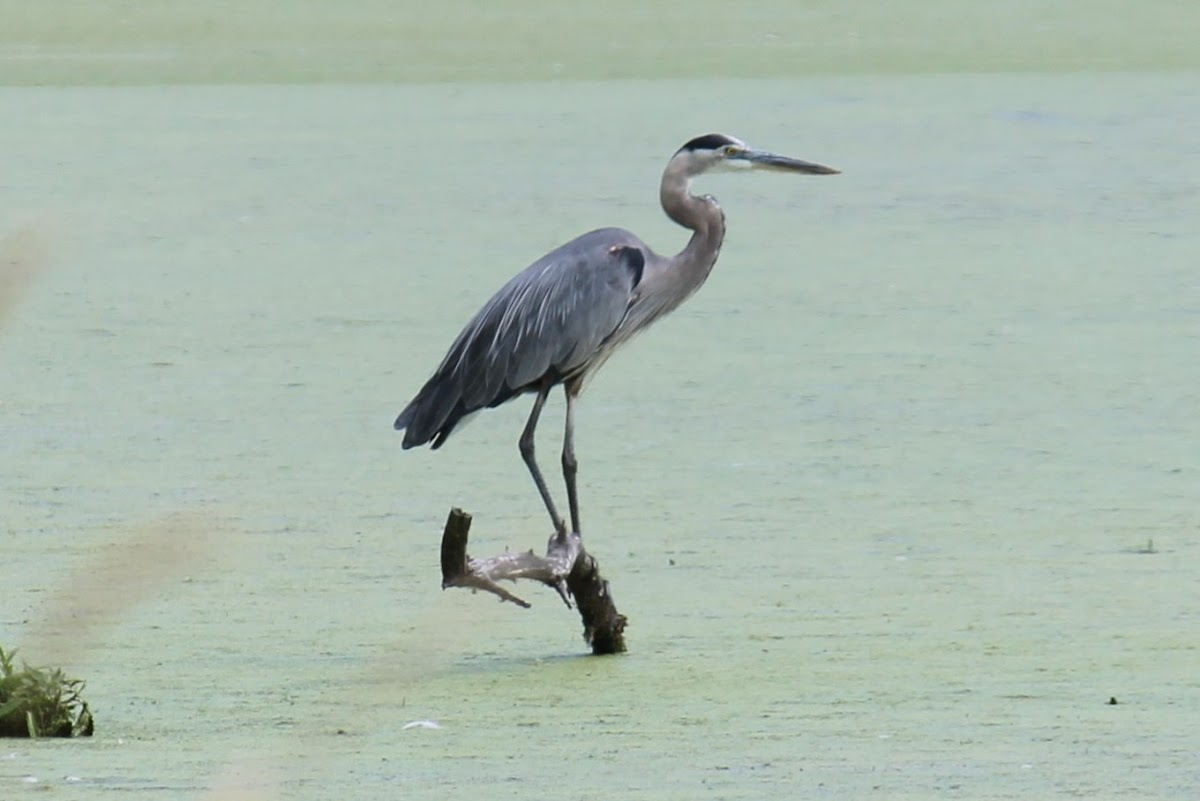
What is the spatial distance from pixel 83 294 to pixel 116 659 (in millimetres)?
2937

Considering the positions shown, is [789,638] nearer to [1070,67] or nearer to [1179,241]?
[1179,241]

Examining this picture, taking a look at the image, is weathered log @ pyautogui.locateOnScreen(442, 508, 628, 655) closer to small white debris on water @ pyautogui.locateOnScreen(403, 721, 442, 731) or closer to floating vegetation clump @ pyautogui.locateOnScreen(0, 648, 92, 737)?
small white debris on water @ pyautogui.locateOnScreen(403, 721, 442, 731)

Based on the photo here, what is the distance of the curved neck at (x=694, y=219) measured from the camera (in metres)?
3.62

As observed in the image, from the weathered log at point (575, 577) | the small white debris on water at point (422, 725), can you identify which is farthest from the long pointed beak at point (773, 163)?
the small white debris on water at point (422, 725)

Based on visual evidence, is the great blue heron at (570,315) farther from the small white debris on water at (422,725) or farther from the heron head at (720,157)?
the small white debris on water at (422,725)

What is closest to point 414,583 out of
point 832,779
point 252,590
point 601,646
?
point 252,590

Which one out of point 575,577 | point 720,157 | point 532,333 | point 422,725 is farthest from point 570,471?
point 422,725

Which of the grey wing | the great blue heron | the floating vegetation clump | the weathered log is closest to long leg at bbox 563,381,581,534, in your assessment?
the great blue heron

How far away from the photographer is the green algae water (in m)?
2.57

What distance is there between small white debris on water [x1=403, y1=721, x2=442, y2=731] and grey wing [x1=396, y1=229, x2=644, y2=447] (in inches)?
29.1

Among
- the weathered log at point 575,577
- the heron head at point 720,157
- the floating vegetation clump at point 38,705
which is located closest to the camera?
the floating vegetation clump at point 38,705

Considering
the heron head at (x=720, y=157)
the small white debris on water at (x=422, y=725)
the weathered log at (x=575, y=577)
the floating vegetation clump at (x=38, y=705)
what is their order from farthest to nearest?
the heron head at (x=720, y=157), the weathered log at (x=575, y=577), the small white debris on water at (x=422, y=725), the floating vegetation clump at (x=38, y=705)

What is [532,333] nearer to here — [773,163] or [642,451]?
[773,163]

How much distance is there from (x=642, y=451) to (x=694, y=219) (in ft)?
2.55
